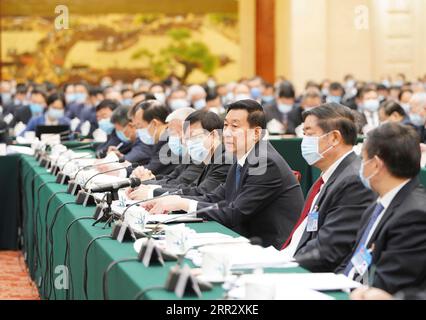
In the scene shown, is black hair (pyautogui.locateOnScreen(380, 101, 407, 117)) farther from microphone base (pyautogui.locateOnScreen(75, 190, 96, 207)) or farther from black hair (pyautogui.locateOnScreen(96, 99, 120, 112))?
microphone base (pyautogui.locateOnScreen(75, 190, 96, 207))

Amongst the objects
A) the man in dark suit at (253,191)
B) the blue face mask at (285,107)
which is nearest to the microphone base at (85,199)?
the man in dark suit at (253,191)

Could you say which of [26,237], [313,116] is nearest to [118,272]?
[313,116]

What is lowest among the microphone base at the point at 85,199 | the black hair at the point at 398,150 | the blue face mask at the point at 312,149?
the microphone base at the point at 85,199

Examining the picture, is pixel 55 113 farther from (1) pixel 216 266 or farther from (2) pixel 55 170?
(1) pixel 216 266

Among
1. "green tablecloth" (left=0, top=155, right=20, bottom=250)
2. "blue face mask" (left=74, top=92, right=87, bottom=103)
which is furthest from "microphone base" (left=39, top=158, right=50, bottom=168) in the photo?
"blue face mask" (left=74, top=92, right=87, bottom=103)

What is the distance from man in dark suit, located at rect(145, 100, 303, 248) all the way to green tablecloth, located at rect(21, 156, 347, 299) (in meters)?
0.31

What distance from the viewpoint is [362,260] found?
372 centimetres

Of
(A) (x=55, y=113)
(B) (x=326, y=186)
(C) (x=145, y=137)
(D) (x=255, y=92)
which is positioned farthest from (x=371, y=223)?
(D) (x=255, y=92)

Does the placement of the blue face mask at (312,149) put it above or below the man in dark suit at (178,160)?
above

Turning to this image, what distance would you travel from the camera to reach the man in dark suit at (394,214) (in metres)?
3.47

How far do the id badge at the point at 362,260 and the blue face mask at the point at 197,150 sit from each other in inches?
107

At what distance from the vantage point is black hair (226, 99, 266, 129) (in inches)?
209

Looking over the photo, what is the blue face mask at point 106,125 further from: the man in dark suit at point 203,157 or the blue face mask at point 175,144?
the man in dark suit at point 203,157

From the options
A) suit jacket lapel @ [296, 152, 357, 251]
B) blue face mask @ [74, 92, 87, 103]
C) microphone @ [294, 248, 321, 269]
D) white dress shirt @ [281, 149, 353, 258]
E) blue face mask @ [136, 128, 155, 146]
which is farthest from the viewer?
blue face mask @ [74, 92, 87, 103]
